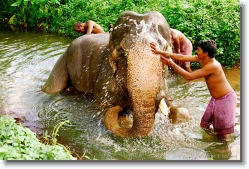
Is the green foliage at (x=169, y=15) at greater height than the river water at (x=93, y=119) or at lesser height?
greater

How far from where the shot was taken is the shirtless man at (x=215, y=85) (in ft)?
12.3

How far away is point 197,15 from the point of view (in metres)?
6.90

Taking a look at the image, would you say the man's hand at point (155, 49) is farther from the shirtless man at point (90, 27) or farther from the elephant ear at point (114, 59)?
the shirtless man at point (90, 27)

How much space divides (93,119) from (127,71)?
54.0 inches

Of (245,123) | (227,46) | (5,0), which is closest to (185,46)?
(227,46)

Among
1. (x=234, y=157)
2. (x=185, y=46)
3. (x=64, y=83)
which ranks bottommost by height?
(x=234, y=157)

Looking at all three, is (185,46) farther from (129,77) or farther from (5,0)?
(5,0)

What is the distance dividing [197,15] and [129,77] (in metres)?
3.90

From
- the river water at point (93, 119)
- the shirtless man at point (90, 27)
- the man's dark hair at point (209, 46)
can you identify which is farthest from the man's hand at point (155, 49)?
the shirtless man at point (90, 27)

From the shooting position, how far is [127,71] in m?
3.61

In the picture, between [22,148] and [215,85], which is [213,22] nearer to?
[215,85]

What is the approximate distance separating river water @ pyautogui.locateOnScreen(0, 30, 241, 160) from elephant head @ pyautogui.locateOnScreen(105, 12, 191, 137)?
32 centimetres

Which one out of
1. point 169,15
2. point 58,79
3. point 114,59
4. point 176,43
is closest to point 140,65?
point 114,59

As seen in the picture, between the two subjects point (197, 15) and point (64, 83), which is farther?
point (197, 15)
